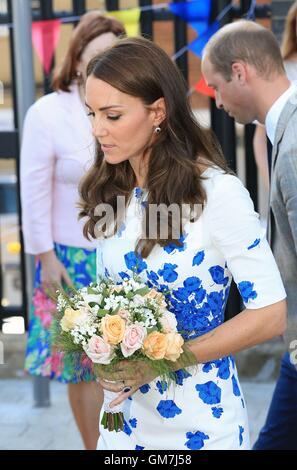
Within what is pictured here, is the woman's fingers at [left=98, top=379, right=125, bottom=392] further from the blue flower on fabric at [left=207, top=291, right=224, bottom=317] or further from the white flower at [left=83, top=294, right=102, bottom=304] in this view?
the blue flower on fabric at [left=207, top=291, right=224, bottom=317]

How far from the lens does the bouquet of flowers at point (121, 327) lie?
8.15ft

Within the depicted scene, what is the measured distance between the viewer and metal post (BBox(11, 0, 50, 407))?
497 centimetres

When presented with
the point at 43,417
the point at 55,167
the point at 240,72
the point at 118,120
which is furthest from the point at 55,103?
the point at 118,120

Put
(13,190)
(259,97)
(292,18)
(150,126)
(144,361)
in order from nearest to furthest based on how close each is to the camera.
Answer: (144,361), (150,126), (259,97), (292,18), (13,190)

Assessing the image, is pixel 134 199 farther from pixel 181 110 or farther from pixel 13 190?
pixel 13 190

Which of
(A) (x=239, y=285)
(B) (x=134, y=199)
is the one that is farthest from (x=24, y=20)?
(A) (x=239, y=285)

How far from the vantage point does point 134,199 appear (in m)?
2.77

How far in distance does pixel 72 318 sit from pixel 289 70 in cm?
248

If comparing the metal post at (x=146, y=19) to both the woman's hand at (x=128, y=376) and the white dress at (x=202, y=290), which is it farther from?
the woman's hand at (x=128, y=376)

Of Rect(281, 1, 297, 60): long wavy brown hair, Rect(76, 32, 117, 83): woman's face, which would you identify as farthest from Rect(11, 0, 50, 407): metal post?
Rect(281, 1, 297, 60): long wavy brown hair

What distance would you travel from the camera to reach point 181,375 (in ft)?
8.75

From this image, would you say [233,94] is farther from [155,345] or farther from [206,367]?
[155,345]

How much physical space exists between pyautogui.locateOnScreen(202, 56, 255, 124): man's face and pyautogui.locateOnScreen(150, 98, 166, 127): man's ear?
111cm

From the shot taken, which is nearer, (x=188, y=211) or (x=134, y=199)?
(x=188, y=211)
